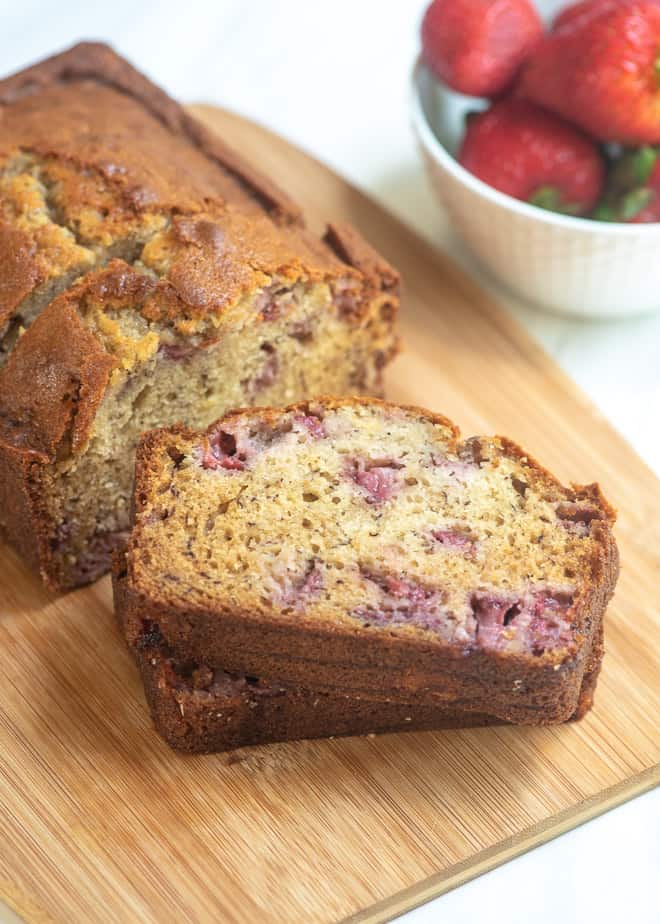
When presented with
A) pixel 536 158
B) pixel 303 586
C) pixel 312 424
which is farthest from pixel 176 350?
pixel 536 158

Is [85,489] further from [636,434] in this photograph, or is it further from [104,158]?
[636,434]

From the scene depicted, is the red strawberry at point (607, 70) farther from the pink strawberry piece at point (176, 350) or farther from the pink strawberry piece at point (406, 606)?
the pink strawberry piece at point (406, 606)

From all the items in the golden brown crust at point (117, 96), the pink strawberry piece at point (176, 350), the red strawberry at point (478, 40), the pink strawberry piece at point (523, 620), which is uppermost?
the red strawberry at point (478, 40)

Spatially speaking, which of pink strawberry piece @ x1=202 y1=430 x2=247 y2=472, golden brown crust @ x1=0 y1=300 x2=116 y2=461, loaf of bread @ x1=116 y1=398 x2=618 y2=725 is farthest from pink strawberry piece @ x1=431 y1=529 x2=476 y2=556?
golden brown crust @ x1=0 y1=300 x2=116 y2=461

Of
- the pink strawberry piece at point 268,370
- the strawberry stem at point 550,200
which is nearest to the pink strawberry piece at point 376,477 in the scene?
the pink strawberry piece at point 268,370

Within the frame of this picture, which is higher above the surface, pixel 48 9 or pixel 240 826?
pixel 48 9

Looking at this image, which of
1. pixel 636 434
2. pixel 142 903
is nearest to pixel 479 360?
pixel 636 434
